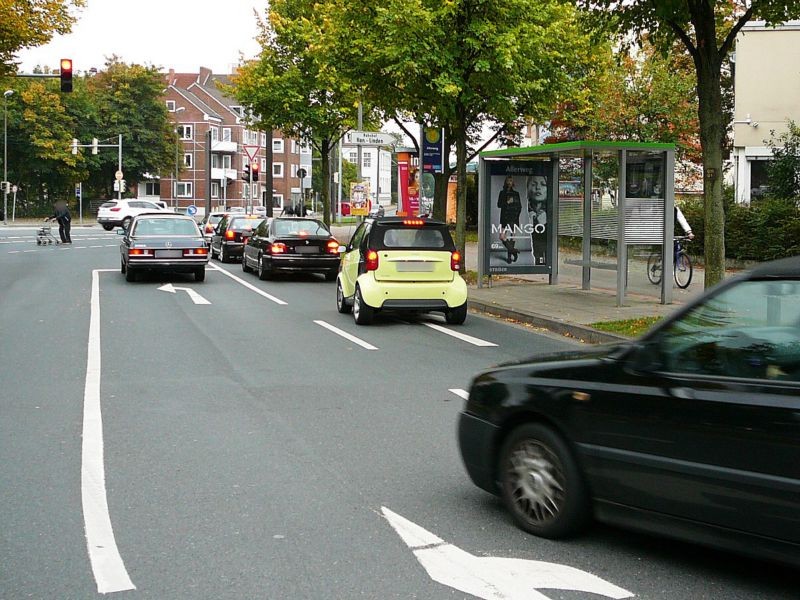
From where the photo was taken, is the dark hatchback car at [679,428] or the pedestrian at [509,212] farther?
the pedestrian at [509,212]

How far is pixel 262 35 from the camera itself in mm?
37375

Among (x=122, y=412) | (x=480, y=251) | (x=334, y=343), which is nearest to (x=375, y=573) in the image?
(x=122, y=412)

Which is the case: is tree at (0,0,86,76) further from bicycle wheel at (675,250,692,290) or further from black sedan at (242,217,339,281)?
bicycle wheel at (675,250,692,290)

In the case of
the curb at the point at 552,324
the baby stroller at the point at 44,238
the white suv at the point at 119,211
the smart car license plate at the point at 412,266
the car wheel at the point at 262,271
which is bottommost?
the curb at the point at 552,324

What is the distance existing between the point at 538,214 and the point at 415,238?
18.7 feet

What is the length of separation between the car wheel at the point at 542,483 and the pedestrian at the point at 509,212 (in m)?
15.1

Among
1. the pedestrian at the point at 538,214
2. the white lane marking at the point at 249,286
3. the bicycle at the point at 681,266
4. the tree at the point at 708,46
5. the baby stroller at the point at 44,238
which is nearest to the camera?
the tree at the point at 708,46

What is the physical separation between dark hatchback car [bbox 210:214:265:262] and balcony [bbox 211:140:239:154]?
88.1 meters

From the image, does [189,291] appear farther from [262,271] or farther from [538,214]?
[538,214]

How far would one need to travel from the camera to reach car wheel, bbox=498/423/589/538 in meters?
5.14

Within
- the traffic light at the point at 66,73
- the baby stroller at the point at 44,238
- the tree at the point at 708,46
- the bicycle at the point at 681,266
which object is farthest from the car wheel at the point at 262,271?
the baby stroller at the point at 44,238

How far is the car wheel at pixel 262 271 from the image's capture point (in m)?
24.5

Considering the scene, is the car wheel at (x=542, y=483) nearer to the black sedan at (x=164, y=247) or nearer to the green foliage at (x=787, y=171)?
the black sedan at (x=164, y=247)

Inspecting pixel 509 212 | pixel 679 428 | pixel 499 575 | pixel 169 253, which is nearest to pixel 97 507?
pixel 499 575
